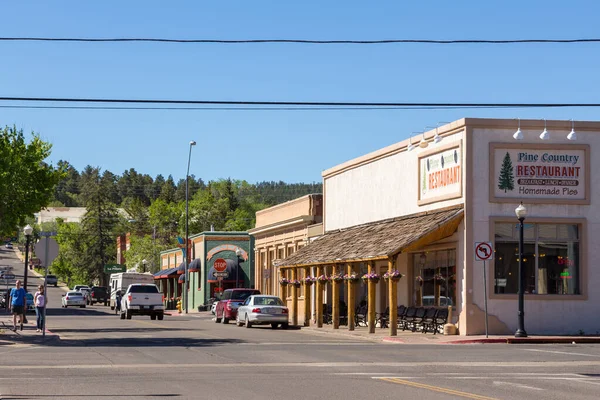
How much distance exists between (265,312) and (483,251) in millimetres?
13188

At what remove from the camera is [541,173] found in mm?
34688

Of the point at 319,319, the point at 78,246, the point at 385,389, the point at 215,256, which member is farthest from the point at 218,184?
the point at 385,389

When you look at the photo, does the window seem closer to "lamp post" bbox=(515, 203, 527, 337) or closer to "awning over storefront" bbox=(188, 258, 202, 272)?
"lamp post" bbox=(515, 203, 527, 337)

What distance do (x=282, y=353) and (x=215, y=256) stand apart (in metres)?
48.8

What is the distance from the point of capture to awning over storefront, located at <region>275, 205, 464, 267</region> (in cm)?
3391

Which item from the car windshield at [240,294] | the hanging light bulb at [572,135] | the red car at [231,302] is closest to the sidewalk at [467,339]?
the hanging light bulb at [572,135]

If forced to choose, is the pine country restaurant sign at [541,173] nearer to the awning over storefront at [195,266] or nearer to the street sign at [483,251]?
the street sign at [483,251]

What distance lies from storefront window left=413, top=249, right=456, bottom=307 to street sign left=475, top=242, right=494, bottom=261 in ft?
13.0

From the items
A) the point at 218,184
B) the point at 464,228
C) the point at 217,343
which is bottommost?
the point at 217,343

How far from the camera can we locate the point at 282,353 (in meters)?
24.8

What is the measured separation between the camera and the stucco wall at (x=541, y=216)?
34.0 m

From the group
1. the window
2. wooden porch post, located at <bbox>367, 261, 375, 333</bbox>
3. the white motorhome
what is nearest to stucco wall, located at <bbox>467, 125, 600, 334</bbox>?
the window

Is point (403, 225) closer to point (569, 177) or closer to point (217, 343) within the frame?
point (569, 177)

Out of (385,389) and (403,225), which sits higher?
(403,225)
